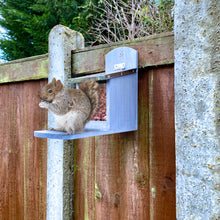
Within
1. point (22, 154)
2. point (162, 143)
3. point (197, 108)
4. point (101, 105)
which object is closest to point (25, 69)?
point (22, 154)

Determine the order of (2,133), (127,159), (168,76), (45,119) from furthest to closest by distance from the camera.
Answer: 1. (2,133)
2. (45,119)
3. (127,159)
4. (168,76)

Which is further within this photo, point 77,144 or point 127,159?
point 77,144

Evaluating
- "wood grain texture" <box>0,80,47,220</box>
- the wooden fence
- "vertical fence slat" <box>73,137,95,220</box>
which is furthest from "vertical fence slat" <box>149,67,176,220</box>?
"wood grain texture" <box>0,80,47,220</box>

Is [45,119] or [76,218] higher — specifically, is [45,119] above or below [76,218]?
above

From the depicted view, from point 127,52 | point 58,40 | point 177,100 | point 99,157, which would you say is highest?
point 58,40

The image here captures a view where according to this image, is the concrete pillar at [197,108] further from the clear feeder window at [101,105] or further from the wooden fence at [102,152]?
the clear feeder window at [101,105]

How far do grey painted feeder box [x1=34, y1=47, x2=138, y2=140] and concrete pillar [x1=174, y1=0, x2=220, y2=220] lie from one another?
0.78ft

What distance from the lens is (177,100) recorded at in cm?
68

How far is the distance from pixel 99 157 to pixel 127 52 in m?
0.50

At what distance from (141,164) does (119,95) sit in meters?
0.30

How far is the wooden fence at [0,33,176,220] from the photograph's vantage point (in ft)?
2.83

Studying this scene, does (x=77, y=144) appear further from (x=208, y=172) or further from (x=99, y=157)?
(x=208, y=172)

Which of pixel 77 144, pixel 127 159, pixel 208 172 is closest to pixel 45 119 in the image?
pixel 77 144

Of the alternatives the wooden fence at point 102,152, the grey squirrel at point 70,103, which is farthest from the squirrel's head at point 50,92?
the wooden fence at point 102,152
